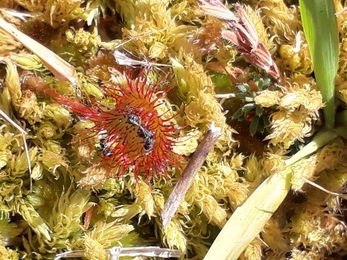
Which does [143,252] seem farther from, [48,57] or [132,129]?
[48,57]

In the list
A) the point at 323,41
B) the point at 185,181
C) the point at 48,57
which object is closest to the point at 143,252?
the point at 185,181

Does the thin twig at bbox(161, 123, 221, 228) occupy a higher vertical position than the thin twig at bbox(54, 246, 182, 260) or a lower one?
higher

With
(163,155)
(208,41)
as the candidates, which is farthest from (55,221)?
(208,41)

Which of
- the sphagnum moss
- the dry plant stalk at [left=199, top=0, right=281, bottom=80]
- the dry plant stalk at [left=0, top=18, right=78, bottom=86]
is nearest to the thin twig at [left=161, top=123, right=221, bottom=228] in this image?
the sphagnum moss

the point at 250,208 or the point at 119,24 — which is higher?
the point at 119,24

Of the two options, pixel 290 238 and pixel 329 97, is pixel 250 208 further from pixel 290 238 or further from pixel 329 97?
pixel 329 97

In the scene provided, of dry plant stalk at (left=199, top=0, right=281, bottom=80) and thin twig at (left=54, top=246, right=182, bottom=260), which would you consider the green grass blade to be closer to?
dry plant stalk at (left=199, top=0, right=281, bottom=80)

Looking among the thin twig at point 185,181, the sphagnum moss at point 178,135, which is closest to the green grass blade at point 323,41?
the sphagnum moss at point 178,135
